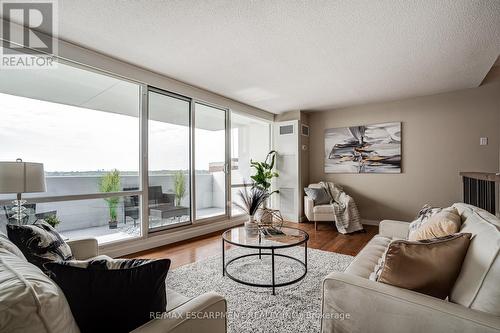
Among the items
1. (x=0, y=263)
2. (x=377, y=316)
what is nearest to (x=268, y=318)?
(x=377, y=316)

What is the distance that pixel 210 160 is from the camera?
14.0ft

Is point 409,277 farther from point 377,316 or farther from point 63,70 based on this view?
point 63,70

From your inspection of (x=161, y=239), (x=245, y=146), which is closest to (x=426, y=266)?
(x=161, y=239)

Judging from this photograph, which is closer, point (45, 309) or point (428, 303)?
point (45, 309)

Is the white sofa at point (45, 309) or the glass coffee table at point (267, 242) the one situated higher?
the white sofa at point (45, 309)

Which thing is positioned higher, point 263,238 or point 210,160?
point 210,160

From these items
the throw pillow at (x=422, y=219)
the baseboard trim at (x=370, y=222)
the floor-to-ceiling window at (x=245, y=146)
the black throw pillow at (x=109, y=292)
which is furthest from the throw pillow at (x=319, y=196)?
the black throw pillow at (x=109, y=292)

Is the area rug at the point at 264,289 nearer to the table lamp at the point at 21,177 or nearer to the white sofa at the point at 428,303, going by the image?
the white sofa at the point at 428,303

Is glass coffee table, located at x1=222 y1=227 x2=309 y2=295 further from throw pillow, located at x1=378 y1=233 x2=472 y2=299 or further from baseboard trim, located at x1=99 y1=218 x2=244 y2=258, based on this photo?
baseboard trim, located at x1=99 y1=218 x2=244 y2=258

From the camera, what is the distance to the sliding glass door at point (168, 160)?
134 inches

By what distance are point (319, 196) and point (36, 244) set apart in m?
4.08

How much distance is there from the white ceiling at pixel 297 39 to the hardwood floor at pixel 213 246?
236cm

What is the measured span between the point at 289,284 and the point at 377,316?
112 centimetres

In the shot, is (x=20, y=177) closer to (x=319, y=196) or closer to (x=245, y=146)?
(x=245, y=146)
